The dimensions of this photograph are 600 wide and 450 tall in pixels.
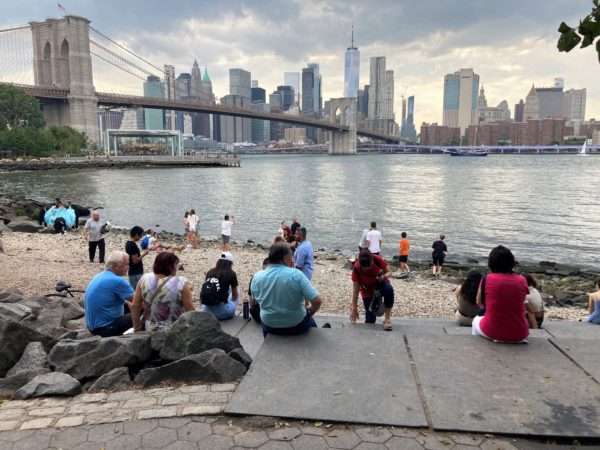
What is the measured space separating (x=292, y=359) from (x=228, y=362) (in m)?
0.53

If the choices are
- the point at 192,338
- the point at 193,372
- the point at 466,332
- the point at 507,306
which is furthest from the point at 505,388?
the point at 192,338

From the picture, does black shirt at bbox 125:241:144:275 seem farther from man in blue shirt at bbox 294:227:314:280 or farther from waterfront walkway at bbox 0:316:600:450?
waterfront walkway at bbox 0:316:600:450

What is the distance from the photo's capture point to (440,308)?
920 centimetres

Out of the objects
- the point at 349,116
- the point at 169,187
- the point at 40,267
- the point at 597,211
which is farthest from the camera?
the point at 349,116

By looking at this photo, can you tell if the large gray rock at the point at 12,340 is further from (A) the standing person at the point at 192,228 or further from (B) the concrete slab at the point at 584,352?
(A) the standing person at the point at 192,228

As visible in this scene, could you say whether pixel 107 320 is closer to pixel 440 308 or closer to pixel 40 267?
pixel 440 308

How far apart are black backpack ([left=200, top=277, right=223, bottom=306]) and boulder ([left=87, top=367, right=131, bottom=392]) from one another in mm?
1848

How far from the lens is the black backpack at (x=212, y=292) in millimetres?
5591

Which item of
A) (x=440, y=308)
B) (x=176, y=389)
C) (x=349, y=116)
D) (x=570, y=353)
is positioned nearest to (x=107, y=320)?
(x=176, y=389)

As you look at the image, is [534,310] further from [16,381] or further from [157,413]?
[16,381]

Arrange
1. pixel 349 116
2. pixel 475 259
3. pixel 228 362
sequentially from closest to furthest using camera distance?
pixel 228 362 → pixel 475 259 → pixel 349 116

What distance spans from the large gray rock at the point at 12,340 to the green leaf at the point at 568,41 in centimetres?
470

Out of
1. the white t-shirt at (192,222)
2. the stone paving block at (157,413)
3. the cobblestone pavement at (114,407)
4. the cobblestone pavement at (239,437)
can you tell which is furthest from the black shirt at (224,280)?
the white t-shirt at (192,222)

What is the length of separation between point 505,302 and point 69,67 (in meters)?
92.7
